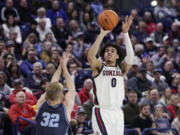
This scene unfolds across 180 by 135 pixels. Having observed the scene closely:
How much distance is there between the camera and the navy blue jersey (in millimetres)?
5156

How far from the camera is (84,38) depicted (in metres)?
13.7

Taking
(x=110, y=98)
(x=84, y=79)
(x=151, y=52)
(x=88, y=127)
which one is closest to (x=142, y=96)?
(x=84, y=79)

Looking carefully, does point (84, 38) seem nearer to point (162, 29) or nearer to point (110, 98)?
point (162, 29)

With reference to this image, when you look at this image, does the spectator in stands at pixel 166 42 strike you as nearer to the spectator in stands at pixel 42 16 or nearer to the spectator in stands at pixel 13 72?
the spectator in stands at pixel 42 16

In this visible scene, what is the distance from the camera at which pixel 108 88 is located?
615cm

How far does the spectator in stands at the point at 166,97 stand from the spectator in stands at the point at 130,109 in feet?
4.57

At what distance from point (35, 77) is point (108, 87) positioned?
451 cm

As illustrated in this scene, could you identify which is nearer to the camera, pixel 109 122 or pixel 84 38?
pixel 109 122

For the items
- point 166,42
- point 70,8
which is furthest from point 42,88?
point 166,42

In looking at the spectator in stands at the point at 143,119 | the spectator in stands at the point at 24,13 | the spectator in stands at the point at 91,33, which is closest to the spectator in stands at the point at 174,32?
the spectator in stands at the point at 91,33

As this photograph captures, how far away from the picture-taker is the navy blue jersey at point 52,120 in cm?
516

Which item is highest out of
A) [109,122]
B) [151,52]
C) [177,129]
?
[151,52]

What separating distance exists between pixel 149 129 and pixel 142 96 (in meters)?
2.20

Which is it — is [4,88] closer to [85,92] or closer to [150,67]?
[85,92]
